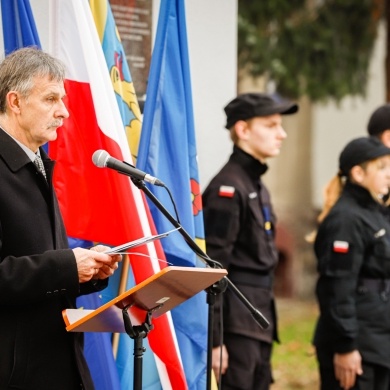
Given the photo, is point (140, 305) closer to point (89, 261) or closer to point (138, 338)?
point (138, 338)

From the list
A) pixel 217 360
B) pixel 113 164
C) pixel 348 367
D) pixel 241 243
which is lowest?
pixel 348 367

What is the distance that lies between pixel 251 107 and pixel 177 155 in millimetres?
919

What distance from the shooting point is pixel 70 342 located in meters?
3.70

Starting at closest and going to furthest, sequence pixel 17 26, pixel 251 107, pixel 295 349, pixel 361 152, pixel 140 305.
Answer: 1. pixel 140 305
2. pixel 17 26
3. pixel 251 107
4. pixel 361 152
5. pixel 295 349

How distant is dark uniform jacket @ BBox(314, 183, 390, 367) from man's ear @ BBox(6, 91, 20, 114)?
2.63 metres

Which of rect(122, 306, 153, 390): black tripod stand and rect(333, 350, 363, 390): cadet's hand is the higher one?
rect(122, 306, 153, 390): black tripod stand

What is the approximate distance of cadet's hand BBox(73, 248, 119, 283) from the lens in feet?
11.5

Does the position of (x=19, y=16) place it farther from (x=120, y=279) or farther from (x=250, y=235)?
(x=250, y=235)

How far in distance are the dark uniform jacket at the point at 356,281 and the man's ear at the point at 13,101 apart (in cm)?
263

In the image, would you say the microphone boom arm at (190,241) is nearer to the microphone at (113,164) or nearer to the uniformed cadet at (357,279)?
the microphone at (113,164)

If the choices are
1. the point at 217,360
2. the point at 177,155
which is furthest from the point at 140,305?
the point at 217,360

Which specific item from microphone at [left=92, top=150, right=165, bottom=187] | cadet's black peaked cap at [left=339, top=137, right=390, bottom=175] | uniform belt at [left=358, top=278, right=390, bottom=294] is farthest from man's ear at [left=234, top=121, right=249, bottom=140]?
microphone at [left=92, top=150, right=165, bottom=187]

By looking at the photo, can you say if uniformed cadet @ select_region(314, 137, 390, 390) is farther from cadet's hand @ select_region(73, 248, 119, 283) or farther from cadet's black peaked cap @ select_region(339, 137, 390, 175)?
cadet's hand @ select_region(73, 248, 119, 283)

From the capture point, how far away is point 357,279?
581 centimetres
